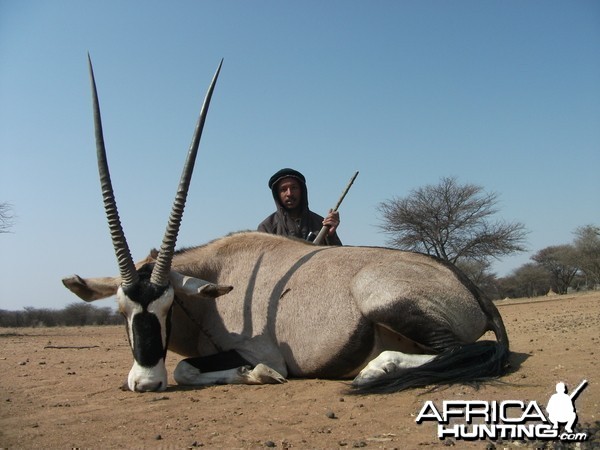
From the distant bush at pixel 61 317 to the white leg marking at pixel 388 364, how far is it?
78.5 ft

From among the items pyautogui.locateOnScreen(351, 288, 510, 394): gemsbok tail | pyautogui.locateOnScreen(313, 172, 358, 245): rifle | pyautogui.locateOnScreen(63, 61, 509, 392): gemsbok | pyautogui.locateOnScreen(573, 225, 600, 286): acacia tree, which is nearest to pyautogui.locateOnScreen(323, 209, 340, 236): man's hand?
pyautogui.locateOnScreen(313, 172, 358, 245): rifle

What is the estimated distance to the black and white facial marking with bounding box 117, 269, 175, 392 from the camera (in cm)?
479

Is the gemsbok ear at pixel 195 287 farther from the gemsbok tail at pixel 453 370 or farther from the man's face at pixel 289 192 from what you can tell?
the man's face at pixel 289 192

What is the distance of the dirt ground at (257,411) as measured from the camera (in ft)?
10.5

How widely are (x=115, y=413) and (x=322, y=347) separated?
179cm

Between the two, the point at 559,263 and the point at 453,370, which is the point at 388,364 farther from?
the point at 559,263

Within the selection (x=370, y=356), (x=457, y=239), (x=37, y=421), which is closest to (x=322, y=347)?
(x=370, y=356)

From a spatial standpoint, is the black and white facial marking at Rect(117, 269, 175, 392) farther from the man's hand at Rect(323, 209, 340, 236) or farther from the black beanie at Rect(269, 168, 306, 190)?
the black beanie at Rect(269, 168, 306, 190)

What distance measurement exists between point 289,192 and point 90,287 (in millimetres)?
3210

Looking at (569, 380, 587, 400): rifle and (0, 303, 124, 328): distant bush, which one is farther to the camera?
(0, 303, 124, 328): distant bush

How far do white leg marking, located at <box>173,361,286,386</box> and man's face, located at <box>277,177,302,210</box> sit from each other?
10.5 ft

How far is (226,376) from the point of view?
5211 millimetres

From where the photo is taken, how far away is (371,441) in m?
3.06

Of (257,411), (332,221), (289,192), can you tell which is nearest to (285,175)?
(289,192)
